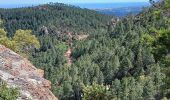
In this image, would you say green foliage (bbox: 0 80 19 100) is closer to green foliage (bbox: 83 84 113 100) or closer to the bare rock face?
the bare rock face

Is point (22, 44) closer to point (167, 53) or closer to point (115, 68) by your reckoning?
point (167, 53)

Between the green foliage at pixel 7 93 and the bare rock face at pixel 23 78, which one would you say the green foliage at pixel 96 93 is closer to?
the bare rock face at pixel 23 78

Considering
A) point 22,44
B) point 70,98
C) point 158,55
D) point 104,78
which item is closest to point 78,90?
point 70,98

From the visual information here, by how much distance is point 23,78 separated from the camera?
2762 centimetres

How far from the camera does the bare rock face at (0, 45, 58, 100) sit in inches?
1019

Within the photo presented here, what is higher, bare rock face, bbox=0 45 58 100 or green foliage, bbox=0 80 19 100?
green foliage, bbox=0 80 19 100

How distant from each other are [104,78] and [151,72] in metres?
27.6

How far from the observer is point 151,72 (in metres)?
146

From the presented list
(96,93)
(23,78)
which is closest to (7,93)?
(23,78)

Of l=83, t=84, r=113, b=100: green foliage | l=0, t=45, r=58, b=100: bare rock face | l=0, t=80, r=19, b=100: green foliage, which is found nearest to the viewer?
l=0, t=80, r=19, b=100: green foliage

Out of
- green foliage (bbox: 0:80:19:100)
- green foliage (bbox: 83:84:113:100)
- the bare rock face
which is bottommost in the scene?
green foliage (bbox: 83:84:113:100)

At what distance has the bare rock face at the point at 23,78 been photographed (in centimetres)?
2589

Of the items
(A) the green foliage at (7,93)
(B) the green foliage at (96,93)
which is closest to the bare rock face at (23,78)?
(A) the green foliage at (7,93)

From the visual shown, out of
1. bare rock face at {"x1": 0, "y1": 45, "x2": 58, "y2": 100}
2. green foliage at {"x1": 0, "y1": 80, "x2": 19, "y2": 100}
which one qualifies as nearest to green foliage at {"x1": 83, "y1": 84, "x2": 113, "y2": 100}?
bare rock face at {"x1": 0, "y1": 45, "x2": 58, "y2": 100}
